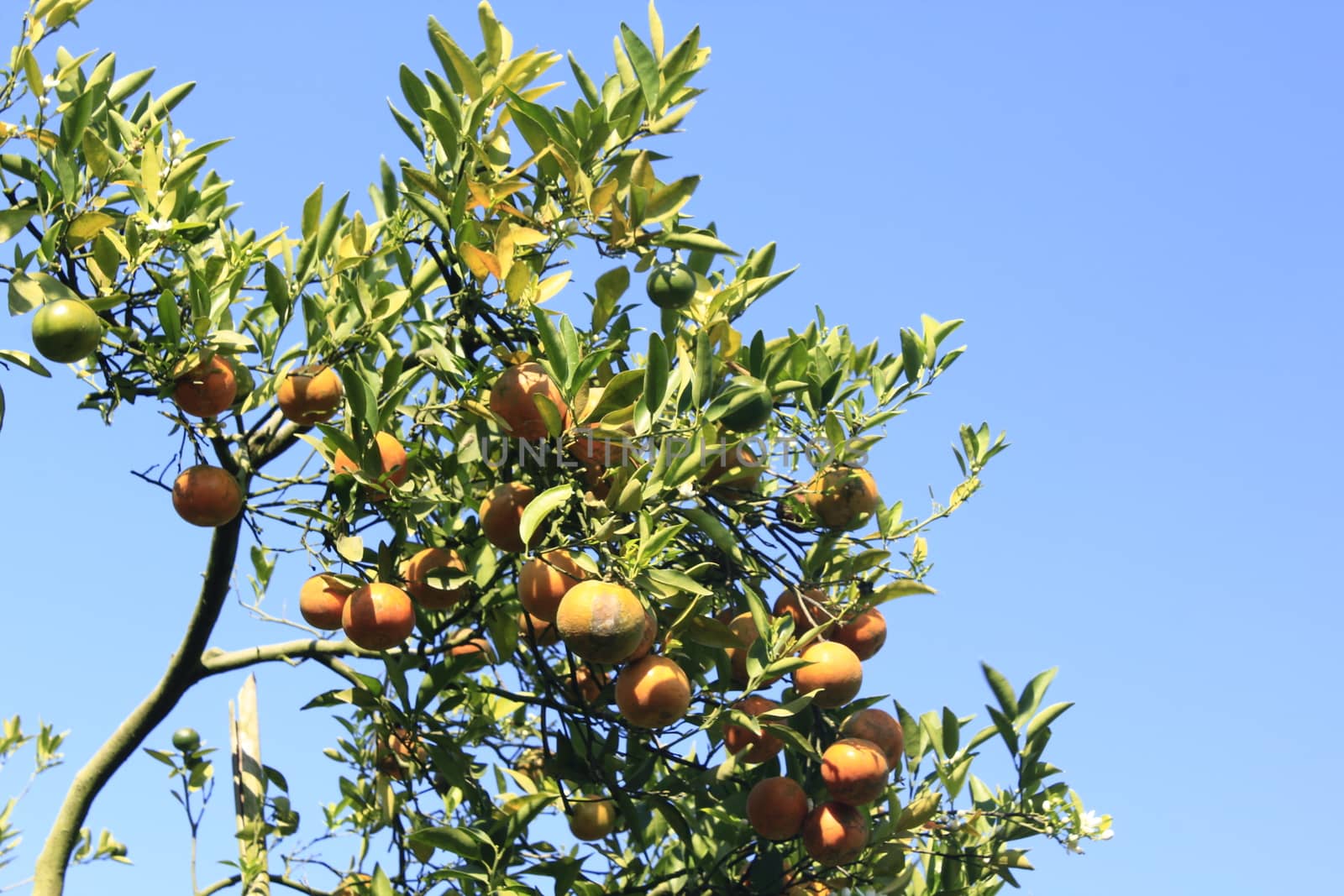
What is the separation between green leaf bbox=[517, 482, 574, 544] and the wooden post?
1.91 metres

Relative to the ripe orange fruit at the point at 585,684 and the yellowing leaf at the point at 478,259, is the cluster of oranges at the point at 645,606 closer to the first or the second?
the ripe orange fruit at the point at 585,684

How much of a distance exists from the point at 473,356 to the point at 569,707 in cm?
84

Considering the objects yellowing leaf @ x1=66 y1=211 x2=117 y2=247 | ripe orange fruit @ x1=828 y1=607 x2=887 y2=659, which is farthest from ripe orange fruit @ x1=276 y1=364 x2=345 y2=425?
ripe orange fruit @ x1=828 y1=607 x2=887 y2=659

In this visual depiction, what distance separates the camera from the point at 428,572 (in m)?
2.87

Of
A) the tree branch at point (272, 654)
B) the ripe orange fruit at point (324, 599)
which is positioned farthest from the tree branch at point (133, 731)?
the ripe orange fruit at point (324, 599)

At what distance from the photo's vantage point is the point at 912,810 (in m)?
3.05

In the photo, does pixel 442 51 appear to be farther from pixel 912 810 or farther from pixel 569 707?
pixel 912 810

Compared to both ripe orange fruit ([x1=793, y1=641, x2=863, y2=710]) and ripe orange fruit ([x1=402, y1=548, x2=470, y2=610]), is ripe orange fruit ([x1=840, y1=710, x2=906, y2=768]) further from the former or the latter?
ripe orange fruit ([x1=402, y1=548, x2=470, y2=610])

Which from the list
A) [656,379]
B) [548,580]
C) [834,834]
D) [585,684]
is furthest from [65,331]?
[834,834]

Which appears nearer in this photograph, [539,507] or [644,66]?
[539,507]

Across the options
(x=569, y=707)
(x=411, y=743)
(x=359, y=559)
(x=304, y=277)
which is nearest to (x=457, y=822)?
(x=411, y=743)

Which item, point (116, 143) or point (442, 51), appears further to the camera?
point (116, 143)

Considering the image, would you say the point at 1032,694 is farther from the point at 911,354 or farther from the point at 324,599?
the point at 324,599

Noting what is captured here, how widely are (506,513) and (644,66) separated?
978 mm
